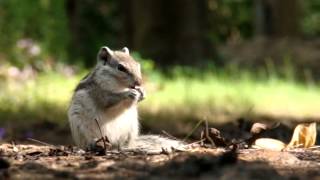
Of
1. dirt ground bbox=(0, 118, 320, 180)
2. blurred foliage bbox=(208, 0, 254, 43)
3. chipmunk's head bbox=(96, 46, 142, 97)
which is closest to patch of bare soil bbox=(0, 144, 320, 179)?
dirt ground bbox=(0, 118, 320, 180)

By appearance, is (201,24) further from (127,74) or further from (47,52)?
(127,74)

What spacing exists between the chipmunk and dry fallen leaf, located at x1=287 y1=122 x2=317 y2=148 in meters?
0.77

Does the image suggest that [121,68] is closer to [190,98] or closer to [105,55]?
[105,55]

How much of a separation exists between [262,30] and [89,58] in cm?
818

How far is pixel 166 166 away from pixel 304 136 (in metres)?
1.62

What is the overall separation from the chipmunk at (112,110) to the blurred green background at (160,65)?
1.59 m

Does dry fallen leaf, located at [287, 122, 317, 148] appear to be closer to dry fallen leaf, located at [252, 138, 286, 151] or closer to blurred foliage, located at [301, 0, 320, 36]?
dry fallen leaf, located at [252, 138, 286, 151]

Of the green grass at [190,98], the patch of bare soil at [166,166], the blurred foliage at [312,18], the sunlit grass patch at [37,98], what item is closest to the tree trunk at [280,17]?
the blurred foliage at [312,18]

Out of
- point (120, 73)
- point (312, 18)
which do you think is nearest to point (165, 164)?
point (120, 73)

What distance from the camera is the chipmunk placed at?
18.5 feet

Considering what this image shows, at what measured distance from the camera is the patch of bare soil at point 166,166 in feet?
12.8

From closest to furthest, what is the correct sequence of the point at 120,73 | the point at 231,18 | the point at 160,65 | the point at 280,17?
the point at 120,73
the point at 160,65
the point at 280,17
the point at 231,18

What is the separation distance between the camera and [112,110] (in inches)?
230

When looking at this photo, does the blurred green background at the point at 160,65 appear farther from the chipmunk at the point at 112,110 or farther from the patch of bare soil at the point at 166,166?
the patch of bare soil at the point at 166,166
